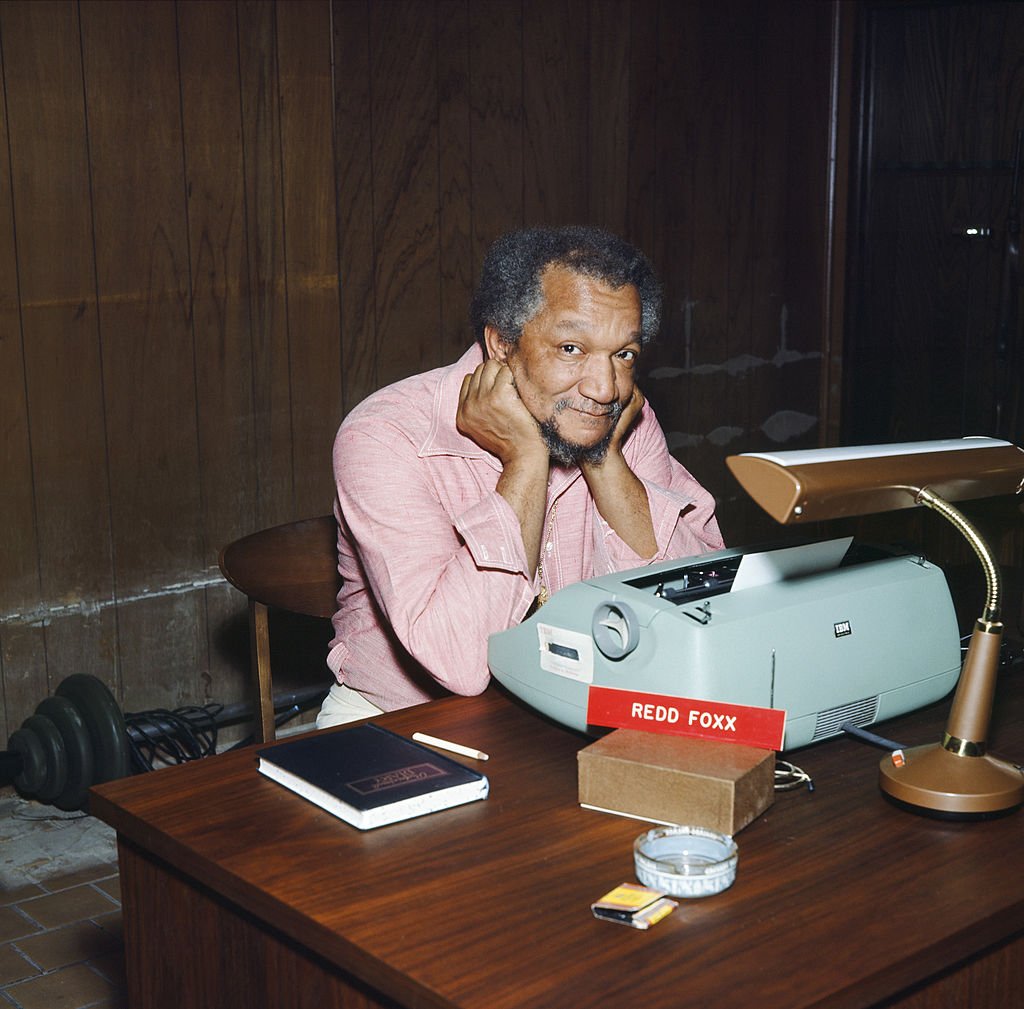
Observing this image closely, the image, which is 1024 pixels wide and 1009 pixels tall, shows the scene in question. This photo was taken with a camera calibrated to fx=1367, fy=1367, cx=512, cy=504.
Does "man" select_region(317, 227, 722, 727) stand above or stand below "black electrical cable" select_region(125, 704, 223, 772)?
above

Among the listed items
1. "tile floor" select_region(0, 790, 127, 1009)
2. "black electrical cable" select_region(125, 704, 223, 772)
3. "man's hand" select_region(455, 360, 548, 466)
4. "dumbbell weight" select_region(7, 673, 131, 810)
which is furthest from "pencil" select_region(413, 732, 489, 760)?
"black electrical cable" select_region(125, 704, 223, 772)

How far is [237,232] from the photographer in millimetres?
3496

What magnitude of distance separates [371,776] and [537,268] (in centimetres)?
90

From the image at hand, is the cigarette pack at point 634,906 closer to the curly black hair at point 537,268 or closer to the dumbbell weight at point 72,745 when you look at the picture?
the curly black hair at point 537,268

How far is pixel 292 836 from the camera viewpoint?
140cm

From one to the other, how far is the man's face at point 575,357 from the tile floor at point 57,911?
136cm

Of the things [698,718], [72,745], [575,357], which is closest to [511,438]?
[575,357]

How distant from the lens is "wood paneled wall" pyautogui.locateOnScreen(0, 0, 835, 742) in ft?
10.6

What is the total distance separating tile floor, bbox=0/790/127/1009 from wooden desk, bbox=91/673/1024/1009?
3.55 feet

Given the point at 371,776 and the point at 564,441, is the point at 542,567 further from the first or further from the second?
the point at 371,776

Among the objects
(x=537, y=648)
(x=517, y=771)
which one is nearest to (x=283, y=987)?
(x=517, y=771)

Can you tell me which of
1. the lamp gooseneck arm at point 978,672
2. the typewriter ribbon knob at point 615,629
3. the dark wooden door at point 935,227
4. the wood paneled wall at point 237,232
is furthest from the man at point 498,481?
the dark wooden door at point 935,227

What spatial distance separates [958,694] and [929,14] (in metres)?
3.68

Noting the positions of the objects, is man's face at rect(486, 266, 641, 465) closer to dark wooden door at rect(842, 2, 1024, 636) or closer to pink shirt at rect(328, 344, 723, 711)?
pink shirt at rect(328, 344, 723, 711)
